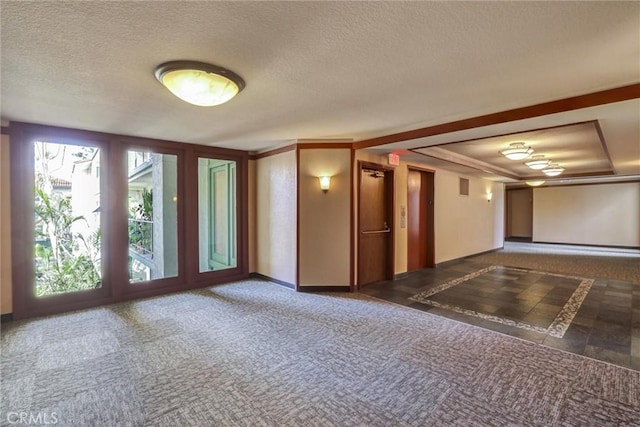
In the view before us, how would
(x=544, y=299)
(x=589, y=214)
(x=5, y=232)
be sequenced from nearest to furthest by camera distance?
(x=5, y=232) < (x=544, y=299) < (x=589, y=214)

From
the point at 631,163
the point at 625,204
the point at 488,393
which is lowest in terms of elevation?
the point at 488,393

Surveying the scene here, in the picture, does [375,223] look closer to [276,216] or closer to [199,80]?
[276,216]

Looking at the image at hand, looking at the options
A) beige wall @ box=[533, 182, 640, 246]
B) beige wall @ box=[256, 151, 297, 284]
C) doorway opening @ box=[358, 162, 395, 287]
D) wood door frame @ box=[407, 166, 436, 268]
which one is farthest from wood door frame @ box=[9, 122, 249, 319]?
beige wall @ box=[533, 182, 640, 246]

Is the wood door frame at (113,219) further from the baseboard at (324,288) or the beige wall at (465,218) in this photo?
the beige wall at (465,218)

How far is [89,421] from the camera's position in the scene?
1.98m

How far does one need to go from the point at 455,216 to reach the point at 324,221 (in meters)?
4.41

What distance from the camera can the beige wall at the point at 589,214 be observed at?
10.2 meters

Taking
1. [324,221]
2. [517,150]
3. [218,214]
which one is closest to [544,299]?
[517,150]

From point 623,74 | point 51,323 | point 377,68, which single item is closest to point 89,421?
point 51,323

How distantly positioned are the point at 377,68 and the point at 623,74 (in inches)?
81.1

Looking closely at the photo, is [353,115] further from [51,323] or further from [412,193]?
[51,323]

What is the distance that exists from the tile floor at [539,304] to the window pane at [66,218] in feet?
14.1

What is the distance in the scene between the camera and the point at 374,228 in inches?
221

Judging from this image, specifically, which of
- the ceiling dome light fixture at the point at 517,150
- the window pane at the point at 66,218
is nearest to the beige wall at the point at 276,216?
the window pane at the point at 66,218
